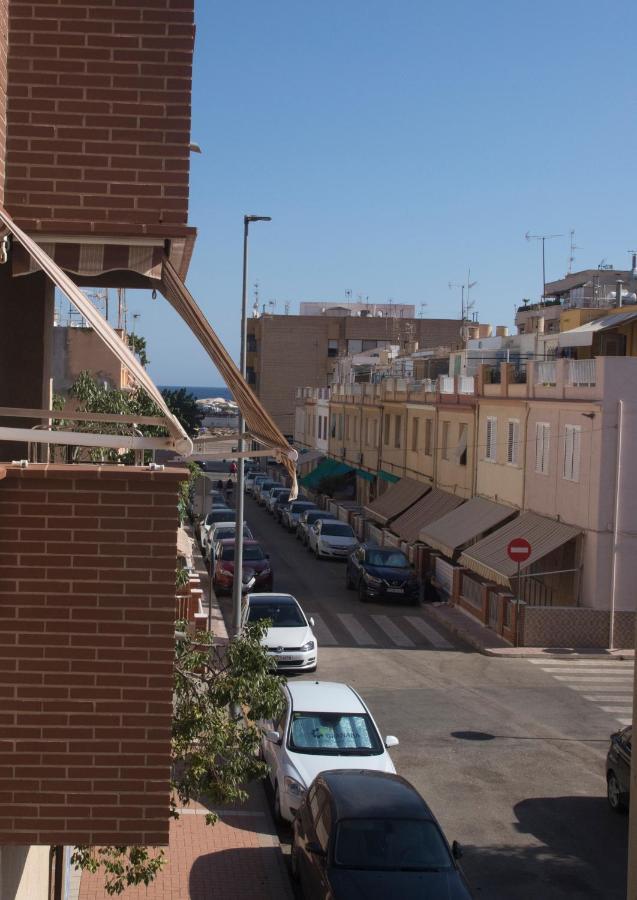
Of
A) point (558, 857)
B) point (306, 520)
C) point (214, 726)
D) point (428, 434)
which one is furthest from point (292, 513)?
point (214, 726)

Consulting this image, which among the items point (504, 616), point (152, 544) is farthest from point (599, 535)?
point (152, 544)

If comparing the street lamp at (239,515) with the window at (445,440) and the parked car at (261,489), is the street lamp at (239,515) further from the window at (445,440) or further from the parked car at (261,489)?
the parked car at (261,489)

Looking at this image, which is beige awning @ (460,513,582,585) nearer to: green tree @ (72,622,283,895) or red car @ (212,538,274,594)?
red car @ (212,538,274,594)

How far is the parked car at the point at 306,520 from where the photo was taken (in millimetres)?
43725

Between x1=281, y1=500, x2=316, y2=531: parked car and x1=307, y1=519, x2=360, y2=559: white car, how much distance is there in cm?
639

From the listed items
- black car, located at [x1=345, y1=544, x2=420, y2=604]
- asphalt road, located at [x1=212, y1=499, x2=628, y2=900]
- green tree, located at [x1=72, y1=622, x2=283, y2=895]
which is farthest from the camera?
black car, located at [x1=345, y1=544, x2=420, y2=604]

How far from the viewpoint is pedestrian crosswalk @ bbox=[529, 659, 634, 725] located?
20.0 m

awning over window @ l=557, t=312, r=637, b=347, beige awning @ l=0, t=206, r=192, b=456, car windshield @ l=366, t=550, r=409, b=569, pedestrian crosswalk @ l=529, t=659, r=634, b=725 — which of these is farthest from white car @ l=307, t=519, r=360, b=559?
beige awning @ l=0, t=206, r=192, b=456

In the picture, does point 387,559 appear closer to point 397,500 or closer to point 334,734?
point 397,500

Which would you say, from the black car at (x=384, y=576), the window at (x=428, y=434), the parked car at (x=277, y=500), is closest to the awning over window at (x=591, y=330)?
the window at (x=428, y=434)

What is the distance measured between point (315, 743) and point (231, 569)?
16935 mm

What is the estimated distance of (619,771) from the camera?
47.4ft

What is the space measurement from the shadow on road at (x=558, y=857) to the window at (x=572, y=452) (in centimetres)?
1197

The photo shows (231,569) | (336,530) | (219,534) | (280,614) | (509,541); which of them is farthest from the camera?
(336,530)
